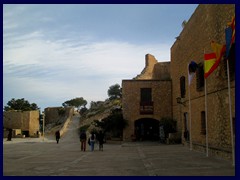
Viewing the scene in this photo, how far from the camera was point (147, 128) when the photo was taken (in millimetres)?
30094

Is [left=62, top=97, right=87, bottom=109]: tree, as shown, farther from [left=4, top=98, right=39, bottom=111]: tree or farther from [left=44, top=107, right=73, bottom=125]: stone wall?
[left=44, top=107, right=73, bottom=125]: stone wall

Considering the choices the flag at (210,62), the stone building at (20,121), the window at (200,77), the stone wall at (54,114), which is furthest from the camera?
the stone wall at (54,114)

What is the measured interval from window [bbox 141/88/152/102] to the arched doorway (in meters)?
2.07

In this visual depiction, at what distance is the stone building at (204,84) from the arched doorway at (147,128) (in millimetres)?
5151

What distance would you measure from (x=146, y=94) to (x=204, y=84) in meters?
12.3

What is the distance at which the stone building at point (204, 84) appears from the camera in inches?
534

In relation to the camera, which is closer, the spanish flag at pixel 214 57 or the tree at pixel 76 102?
the spanish flag at pixel 214 57

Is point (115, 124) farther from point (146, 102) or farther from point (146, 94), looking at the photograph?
point (146, 94)

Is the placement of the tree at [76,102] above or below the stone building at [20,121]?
above

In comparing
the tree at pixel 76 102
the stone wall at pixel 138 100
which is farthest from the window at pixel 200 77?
the tree at pixel 76 102

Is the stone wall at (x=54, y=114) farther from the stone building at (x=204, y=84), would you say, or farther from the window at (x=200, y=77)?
the window at (x=200, y=77)

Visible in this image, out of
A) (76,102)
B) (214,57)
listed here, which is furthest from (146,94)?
(76,102)

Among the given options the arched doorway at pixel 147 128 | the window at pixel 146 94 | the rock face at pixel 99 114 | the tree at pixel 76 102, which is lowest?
the arched doorway at pixel 147 128

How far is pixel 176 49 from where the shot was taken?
2514cm
